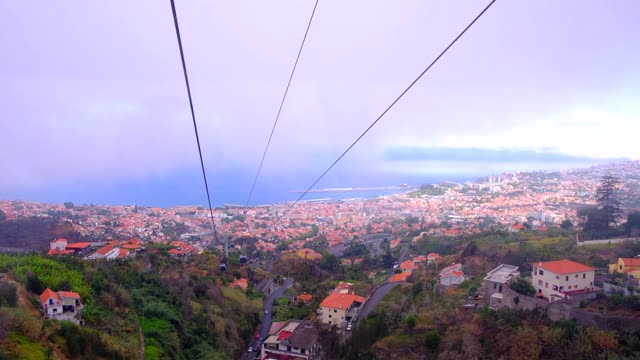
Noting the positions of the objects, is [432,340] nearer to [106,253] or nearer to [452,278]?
Result: [452,278]

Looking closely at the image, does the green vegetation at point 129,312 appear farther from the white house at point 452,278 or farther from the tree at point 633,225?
the tree at point 633,225

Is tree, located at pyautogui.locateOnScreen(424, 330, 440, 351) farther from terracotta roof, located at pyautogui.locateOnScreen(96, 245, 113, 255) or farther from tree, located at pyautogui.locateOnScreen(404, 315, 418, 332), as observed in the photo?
terracotta roof, located at pyautogui.locateOnScreen(96, 245, 113, 255)

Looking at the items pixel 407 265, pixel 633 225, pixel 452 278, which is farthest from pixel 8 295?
pixel 633 225

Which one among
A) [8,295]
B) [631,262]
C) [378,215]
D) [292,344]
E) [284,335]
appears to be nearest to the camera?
[8,295]

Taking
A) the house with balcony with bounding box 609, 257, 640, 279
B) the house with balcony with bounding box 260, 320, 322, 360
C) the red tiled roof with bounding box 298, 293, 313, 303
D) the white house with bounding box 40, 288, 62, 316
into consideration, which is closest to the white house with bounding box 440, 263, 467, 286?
the house with balcony with bounding box 609, 257, 640, 279

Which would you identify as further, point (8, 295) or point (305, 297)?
point (305, 297)

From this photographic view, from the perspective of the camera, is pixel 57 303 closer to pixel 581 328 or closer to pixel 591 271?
pixel 581 328

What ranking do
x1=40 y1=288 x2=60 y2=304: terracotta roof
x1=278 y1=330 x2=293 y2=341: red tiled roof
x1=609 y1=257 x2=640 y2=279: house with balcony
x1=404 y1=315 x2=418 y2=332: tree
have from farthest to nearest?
x1=278 y1=330 x2=293 y2=341: red tiled roof < x1=404 y1=315 x2=418 y2=332: tree < x1=609 y1=257 x2=640 y2=279: house with balcony < x1=40 y1=288 x2=60 y2=304: terracotta roof
